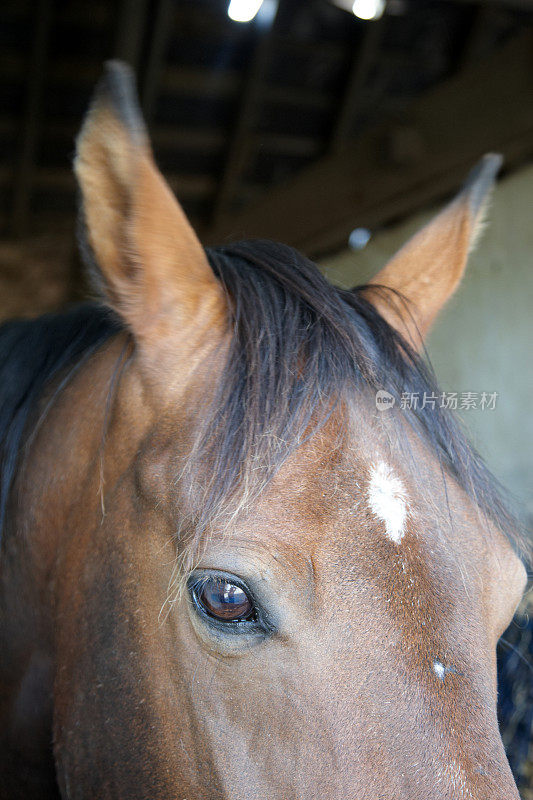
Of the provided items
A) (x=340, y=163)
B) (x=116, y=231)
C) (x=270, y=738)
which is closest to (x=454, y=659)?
(x=270, y=738)

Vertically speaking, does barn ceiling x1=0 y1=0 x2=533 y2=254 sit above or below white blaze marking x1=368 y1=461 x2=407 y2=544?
above

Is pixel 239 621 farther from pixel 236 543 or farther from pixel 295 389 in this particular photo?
pixel 295 389

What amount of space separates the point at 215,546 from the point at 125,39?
10.7 feet

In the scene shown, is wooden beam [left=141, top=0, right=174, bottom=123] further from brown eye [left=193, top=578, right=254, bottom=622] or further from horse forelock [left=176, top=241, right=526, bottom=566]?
brown eye [left=193, top=578, right=254, bottom=622]

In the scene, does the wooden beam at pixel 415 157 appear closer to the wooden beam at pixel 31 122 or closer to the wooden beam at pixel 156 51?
the wooden beam at pixel 156 51

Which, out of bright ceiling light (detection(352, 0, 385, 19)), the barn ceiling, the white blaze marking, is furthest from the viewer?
the barn ceiling

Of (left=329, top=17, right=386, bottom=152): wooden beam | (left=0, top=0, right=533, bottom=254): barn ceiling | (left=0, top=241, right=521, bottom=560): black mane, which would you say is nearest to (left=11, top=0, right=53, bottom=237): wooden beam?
(left=0, top=0, right=533, bottom=254): barn ceiling

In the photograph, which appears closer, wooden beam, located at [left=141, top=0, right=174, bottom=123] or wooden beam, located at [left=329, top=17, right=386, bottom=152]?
wooden beam, located at [left=141, top=0, right=174, bottom=123]

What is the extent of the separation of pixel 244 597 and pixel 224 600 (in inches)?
1.2

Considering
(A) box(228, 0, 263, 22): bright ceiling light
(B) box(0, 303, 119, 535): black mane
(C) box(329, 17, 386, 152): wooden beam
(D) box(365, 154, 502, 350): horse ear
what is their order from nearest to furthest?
(B) box(0, 303, 119, 535): black mane < (D) box(365, 154, 502, 350): horse ear < (A) box(228, 0, 263, 22): bright ceiling light < (C) box(329, 17, 386, 152): wooden beam

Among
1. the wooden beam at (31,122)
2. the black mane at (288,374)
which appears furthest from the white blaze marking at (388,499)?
the wooden beam at (31,122)

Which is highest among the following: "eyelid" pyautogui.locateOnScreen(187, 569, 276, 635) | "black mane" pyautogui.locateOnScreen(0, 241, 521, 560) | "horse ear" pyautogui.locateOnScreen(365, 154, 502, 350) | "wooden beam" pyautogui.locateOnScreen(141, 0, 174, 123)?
"wooden beam" pyautogui.locateOnScreen(141, 0, 174, 123)

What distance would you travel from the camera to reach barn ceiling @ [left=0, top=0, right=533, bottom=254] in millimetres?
3928

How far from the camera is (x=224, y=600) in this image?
93cm
